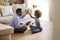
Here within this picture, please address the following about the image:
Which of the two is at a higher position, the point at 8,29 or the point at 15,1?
the point at 15,1

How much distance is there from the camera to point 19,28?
370cm

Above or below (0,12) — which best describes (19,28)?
below

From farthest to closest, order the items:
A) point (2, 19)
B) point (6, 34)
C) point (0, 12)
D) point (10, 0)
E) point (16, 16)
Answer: point (10, 0), point (0, 12), point (2, 19), point (16, 16), point (6, 34)

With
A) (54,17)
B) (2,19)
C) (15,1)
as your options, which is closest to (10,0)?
(15,1)

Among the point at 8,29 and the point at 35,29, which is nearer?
the point at 8,29

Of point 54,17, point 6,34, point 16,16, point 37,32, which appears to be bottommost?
point 37,32

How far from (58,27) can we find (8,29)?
6.36 feet

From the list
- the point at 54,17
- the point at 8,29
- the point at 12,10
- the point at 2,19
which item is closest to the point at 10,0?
the point at 12,10

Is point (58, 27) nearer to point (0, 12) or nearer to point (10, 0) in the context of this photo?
point (0, 12)

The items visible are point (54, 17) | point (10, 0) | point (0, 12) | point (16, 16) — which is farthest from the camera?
point (10, 0)

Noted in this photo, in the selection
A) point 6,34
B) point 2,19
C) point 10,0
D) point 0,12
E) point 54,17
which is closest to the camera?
point 54,17

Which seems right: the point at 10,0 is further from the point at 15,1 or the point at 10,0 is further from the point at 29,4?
the point at 29,4

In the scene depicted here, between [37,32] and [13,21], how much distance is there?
31.2 inches

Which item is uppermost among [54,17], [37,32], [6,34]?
[54,17]
